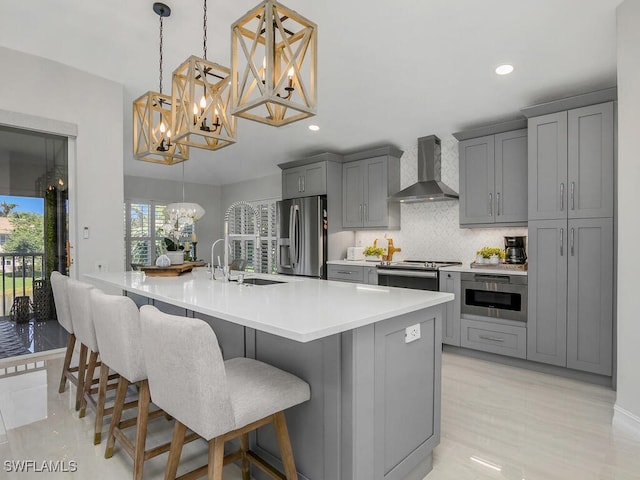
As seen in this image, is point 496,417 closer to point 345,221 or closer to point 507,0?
point 507,0

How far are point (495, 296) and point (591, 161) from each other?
1.48 m

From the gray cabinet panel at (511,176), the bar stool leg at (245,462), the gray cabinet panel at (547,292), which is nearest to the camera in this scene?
the bar stool leg at (245,462)

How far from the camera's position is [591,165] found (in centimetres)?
309

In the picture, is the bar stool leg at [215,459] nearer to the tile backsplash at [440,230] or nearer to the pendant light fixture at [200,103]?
the pendant light fixture at [200,103]

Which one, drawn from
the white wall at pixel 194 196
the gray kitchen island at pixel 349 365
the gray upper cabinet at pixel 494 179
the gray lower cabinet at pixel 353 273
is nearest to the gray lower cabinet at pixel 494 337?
the gray upper cabinet at pixel 494 179

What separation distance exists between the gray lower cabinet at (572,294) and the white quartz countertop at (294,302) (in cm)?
197

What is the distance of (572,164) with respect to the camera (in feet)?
10.5

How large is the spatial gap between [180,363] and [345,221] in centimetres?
424

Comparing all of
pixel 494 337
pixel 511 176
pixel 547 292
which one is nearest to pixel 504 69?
pixel 511 176

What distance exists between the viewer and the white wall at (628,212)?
2.24 meters

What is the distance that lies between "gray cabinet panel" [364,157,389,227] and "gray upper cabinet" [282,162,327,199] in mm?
629

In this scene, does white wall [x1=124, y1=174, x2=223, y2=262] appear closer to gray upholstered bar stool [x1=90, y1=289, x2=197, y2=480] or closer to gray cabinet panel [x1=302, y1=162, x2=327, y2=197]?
gray cabinet panel [x1=302, y1=162, x2=327, y2=197]

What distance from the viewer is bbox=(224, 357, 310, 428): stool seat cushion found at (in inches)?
52.6

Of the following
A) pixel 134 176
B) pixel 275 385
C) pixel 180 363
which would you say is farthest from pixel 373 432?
pixel 134 176
